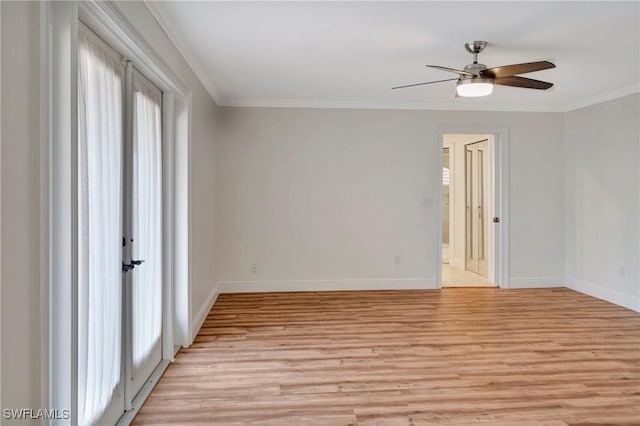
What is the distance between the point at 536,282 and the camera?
516 cm

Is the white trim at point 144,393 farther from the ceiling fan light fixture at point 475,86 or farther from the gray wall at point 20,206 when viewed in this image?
the ceiling fan light fixture at point 475,86

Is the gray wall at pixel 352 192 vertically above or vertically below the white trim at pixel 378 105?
below

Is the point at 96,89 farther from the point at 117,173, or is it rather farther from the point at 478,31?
the point at 478,31

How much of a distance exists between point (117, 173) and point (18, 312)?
3.44ft

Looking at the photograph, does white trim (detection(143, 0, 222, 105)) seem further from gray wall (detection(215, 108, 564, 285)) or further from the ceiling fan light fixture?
the ceiling fan light fixture

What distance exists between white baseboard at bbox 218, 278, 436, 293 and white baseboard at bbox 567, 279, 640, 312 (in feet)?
6.34

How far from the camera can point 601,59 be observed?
3.29 metres

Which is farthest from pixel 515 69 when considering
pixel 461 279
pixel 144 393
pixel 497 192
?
pixel 461 279

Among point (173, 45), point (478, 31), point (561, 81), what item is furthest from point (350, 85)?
point (561, 81)

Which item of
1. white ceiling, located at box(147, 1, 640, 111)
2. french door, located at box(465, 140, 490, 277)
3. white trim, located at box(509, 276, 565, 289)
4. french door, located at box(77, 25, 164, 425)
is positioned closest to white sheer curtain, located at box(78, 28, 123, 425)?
french door, located at box(77, 25, 164, 425)

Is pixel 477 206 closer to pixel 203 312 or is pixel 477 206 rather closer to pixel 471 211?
pixel 471 211

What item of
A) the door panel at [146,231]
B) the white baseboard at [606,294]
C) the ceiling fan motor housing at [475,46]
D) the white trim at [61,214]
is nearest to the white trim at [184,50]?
the door panel at [146,231]

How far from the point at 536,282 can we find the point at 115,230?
17.4ft

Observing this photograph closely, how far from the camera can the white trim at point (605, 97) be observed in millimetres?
4136
